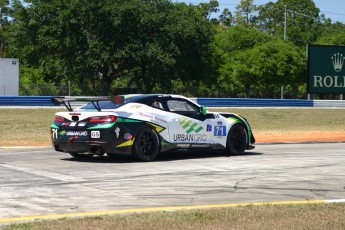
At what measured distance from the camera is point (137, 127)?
1383 centimetres

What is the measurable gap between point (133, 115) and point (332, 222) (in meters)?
6.99

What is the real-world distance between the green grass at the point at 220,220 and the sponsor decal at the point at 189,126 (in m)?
6.59

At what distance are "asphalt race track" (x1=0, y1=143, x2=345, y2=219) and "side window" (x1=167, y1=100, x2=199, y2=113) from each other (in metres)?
1.04

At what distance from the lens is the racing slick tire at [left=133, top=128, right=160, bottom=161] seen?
45.4 feet

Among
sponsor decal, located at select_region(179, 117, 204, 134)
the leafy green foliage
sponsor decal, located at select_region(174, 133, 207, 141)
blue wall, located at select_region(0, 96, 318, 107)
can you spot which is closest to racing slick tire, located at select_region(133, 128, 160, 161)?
sponsor decal, located at select_region(174, 133, 207, 141)

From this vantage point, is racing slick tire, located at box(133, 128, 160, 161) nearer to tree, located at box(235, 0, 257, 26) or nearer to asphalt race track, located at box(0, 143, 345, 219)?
asphalt race track, located at box(0, 143, 345, 219)

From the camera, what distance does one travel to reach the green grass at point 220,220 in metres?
7.11

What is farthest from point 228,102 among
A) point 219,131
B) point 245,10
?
point 245,10

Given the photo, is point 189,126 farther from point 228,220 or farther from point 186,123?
point 228,220

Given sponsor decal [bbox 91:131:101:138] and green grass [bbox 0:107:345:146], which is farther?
green grass [bbox 0:107:345:146]

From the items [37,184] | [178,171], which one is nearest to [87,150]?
[178,171]

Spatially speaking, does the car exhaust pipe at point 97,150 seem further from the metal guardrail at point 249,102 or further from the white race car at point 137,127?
the metal guardrail at point 249,102

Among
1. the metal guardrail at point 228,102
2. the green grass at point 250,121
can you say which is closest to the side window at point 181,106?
the green grass at point 250,121

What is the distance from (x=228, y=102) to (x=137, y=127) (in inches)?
1200
